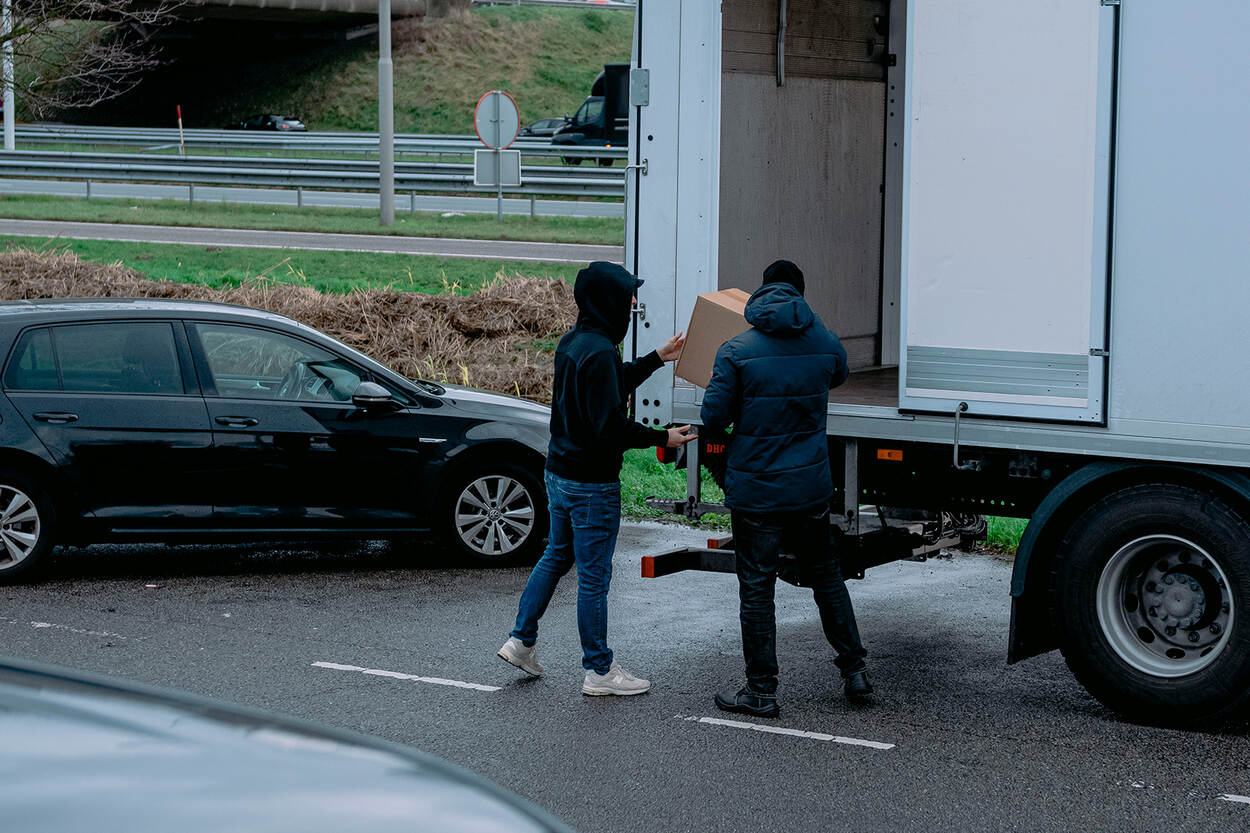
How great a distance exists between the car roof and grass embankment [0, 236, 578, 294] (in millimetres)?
7473

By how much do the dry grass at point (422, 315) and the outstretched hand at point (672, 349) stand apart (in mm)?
7160

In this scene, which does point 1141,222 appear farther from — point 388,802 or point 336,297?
point 336,297

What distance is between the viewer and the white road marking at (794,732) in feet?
19.6

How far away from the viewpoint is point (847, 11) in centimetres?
868

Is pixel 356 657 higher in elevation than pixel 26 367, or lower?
lower

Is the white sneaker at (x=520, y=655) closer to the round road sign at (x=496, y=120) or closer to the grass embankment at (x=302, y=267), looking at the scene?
the grass embankment at (x=302, y=267)

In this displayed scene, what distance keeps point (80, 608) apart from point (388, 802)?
6243mm

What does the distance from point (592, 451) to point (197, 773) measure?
412 centimetres

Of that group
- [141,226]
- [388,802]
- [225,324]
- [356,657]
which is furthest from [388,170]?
[388,802]

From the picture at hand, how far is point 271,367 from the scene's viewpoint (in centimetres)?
916

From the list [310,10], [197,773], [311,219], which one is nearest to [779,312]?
[197,773]

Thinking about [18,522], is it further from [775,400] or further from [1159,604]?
[1159,604]

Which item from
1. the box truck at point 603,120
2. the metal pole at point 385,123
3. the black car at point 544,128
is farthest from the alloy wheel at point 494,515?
the black car at point 544,128

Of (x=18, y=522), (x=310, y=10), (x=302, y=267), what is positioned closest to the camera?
(x=18, y=522)
